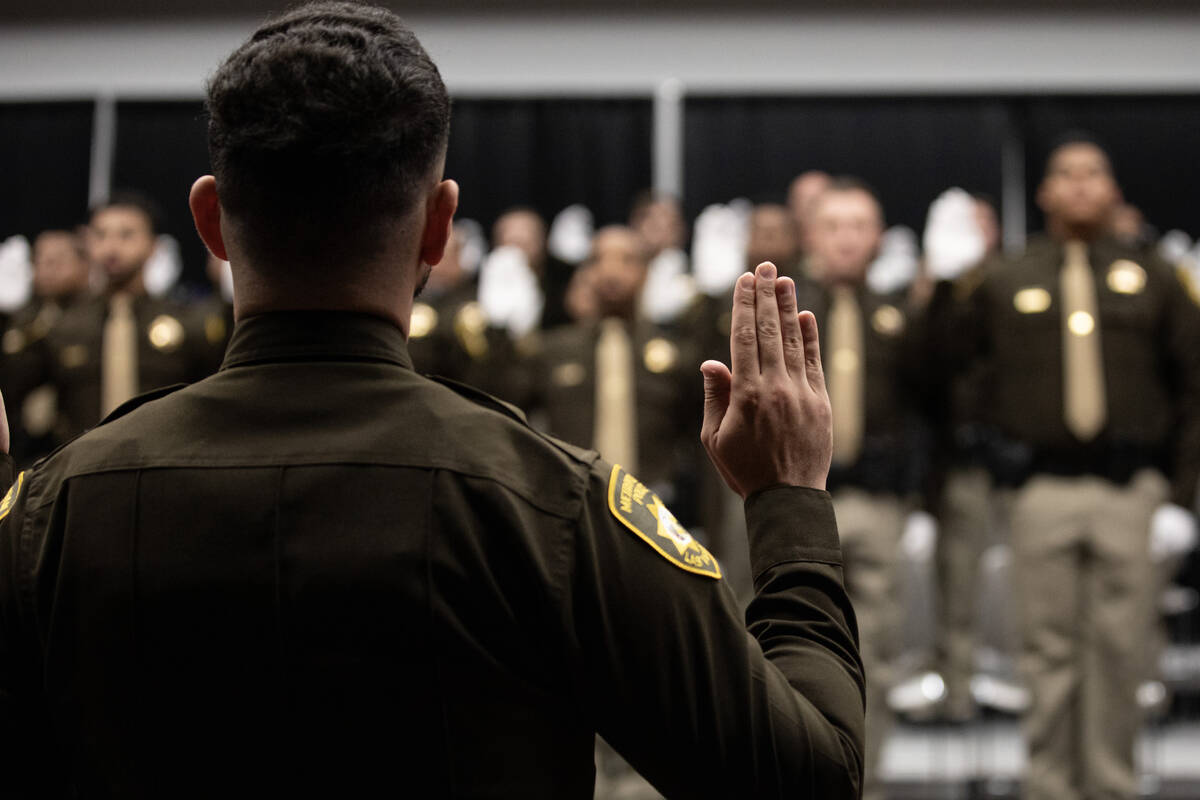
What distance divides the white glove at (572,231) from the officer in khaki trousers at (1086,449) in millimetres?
3326

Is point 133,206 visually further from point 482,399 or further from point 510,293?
point 482,399

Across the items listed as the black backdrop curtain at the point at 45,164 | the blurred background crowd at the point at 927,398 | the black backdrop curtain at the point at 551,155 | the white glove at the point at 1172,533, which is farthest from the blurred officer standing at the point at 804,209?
the black backdrop curtain at the point at 45,164

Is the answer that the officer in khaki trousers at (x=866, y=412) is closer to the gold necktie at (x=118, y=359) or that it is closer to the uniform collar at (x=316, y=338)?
the gold necktie at (x=118, y=359)

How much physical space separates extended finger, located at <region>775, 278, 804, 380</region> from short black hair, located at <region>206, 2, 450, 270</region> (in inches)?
10.6

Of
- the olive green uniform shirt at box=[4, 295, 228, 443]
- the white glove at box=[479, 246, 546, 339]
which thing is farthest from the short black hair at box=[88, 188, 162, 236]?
the white glove at box=[479, 246, 546, 339]

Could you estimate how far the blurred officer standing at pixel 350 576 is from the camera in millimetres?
816

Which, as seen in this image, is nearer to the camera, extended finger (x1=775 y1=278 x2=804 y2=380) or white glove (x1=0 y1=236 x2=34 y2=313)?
extended finger (x1=775 y1=278 x2=804 y2=380)

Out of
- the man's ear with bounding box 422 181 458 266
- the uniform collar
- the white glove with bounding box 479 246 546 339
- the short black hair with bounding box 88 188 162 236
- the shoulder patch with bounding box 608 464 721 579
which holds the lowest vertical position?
the shoulder patch with bounding box 608 464 721 579

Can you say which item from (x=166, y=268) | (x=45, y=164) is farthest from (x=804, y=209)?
(x=45, y=164)

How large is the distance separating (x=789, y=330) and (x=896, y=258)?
5493 millimetres

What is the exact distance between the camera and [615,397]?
4.44 meters

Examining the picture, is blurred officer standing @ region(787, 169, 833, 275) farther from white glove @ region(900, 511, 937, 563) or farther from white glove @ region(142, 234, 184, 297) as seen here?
white glove @ region(142, 234, 184, 297)

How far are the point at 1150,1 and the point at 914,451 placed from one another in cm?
428

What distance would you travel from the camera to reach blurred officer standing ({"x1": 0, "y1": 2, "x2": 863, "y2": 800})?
0.82 metres
